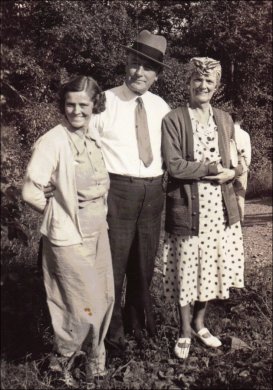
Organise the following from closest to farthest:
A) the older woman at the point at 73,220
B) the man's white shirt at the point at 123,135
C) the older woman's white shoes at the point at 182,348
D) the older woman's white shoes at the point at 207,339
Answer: the older woman at the point at 73,220, the man's white shirt at the point at 123,135, the older woman's white shoes at the point at 182,348, the older woman's white shoes at the point at 207,339

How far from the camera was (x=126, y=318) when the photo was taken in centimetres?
413

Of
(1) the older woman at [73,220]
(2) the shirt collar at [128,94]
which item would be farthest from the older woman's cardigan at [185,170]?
(1) the older woman at [73,220]

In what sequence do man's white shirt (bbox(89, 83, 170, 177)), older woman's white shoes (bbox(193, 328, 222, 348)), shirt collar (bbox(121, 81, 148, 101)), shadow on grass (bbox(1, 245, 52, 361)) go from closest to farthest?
shadow on grass (bbox(1, 245, 52, 361))
man's white shirt (bbox(89, 83, 170, 177))
shirt collar (bbox(121, 81, 148, 101))
older woman's white shoes (bbox(193, 328, 222, 348))

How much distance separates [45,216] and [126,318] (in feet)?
4.57

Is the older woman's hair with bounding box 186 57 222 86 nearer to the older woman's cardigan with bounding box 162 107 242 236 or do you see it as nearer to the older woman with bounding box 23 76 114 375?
the older woman's cardigan with bounding box 162 107 242 236

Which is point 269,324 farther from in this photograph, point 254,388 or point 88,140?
point 88,140

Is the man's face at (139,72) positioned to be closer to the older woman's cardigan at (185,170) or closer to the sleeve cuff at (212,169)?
the older woman's cardigan at (185,170)

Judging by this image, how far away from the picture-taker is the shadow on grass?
3.39m

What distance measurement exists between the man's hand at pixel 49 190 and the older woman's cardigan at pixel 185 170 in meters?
0.89

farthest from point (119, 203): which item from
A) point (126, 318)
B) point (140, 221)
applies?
Answer: point (126, 318)

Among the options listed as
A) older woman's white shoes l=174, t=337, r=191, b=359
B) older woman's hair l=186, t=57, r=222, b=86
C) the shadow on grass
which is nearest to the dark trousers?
older woman's white shoes l=174, t=337, r=191, b=359

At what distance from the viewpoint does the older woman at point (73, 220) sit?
3.02 m

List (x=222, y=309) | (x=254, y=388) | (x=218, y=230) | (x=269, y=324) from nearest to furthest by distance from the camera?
(x=254, y=388) → (x=218, y=230) → (x=269, y=324) → (x=222, y=309)

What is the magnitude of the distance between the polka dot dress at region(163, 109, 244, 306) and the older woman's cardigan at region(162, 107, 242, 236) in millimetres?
48
